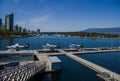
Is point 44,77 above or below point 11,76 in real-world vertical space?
below

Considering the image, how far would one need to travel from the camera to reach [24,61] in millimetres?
42750

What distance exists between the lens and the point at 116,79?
3094cm

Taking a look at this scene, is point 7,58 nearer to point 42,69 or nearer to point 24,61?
point 24,61

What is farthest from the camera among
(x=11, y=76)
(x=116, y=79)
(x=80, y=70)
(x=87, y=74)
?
(x=80, y=70)

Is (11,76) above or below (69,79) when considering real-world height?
above

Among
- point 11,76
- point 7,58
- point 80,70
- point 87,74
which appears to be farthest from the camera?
point 7,58

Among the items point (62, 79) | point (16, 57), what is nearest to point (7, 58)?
point (16, 57)

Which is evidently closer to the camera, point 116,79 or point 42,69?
point 116,79

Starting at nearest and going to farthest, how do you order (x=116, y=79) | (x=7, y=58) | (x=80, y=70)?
(x=116, y=79)
(x=80, y=70)
(x=7, y=58)

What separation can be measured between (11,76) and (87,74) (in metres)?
17.6

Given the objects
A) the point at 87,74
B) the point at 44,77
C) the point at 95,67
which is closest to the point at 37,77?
the point at 44,77

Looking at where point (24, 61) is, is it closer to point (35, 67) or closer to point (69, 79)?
point (35, 67)

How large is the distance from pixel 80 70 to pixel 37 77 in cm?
1027

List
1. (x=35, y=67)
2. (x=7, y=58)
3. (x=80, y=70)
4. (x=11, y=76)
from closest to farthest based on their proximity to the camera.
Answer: (x=11, y=76)
(x=35, y=67)
(x=80, y=70)
(x=7, y=58)
